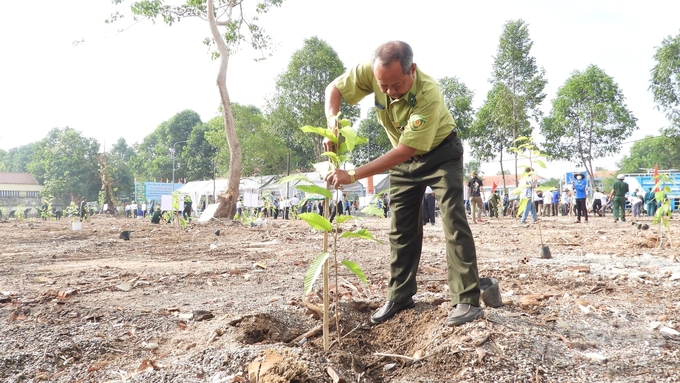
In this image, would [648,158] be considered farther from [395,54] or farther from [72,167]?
[72,167]

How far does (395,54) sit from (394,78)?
0.39 feet

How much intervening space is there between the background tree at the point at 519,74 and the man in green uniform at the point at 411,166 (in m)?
29.5

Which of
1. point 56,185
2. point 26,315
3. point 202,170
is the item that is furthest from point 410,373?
point 56,185

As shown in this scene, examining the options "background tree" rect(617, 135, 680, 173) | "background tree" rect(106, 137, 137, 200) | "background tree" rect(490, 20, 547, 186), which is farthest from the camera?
"background tree" rect(106, 137, 137, 200)

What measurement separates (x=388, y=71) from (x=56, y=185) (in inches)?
2514

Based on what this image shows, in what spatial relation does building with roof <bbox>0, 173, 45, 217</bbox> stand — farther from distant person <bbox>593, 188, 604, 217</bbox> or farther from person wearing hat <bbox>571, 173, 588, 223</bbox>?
person wearing hat <bbox>571, 173, 588, 223</bbox>

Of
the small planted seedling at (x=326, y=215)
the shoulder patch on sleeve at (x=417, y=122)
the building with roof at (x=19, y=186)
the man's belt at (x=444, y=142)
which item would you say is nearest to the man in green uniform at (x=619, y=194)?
the man's belt at (x=444, y=142)

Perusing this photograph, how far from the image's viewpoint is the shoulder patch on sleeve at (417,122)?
2.38 m

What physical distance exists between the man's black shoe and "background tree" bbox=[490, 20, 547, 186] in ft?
97.0

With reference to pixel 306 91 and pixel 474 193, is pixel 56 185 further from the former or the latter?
pixel 474 193

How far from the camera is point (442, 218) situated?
8.82ft

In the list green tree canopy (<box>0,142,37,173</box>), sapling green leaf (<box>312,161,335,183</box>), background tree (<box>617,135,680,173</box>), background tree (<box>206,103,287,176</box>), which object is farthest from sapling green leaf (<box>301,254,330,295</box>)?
green tree canopy (<box>0,142,37,173</box>)

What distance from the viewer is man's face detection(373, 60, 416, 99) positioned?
7.34 ft

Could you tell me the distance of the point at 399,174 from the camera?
289cm
